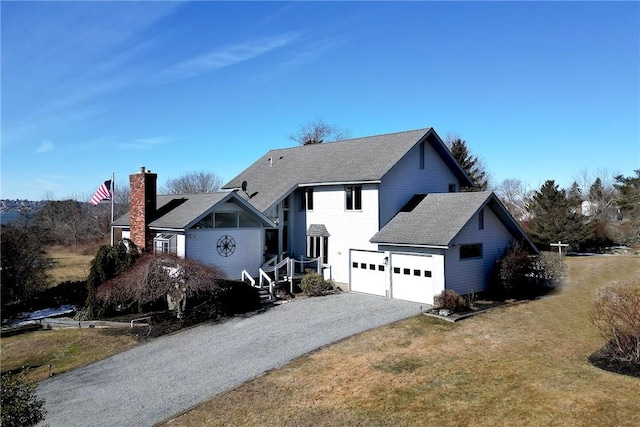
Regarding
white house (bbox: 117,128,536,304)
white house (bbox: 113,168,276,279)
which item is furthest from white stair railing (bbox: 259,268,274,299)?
white house (bbox: 117,128,536,304)

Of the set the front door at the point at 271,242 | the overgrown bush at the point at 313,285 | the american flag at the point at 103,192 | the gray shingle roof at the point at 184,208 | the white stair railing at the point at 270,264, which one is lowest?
the overgrown bush at the point at 313,285

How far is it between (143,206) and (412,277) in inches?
600

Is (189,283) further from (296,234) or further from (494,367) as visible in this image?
(494,367)

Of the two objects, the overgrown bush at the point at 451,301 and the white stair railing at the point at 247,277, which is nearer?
the overgrown bush at the point at 451,301

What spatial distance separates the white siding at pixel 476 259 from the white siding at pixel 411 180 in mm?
4471

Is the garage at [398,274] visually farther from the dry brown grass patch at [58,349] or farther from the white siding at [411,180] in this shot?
the dry brown grass patch at [58,349]

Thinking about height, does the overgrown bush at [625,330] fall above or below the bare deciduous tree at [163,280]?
below

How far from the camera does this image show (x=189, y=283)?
18.7m

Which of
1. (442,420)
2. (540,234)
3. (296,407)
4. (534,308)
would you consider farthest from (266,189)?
(540,234)

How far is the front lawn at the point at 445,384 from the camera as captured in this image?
9.75 meters

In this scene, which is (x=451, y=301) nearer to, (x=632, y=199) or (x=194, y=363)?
(x=194, y=363)

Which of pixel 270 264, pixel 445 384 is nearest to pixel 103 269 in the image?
pixel 270 264

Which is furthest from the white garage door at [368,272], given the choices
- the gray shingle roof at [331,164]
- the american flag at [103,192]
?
the american flag at [103,192]

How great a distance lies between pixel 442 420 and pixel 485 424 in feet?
2.92
